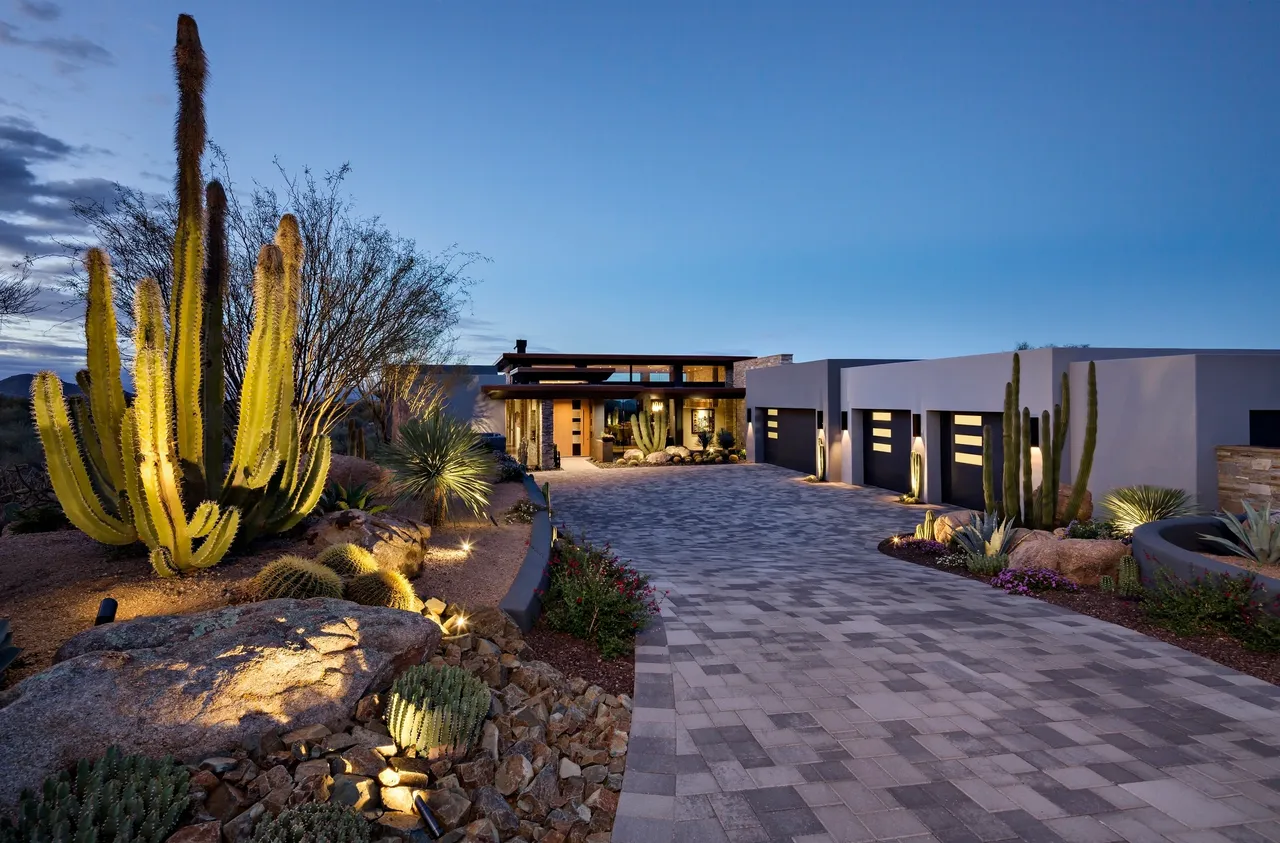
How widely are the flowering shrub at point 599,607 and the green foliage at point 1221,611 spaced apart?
5.47m

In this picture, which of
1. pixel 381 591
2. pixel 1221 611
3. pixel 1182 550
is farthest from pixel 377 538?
pixel 1182 550

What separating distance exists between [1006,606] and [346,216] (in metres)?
13.6

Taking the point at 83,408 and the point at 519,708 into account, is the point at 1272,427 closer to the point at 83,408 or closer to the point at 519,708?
the point at 519,708

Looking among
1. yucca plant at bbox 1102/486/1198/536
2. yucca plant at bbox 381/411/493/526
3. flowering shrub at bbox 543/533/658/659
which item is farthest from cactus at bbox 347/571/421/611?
yucca plant at bbox 1102/486/1198/536

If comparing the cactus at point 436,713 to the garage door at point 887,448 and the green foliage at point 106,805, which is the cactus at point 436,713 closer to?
the green foliage at point 106,805

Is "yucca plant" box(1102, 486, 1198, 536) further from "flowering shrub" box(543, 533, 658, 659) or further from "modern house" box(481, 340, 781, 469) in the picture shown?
"modern house" box(481, 340, 781, 469)

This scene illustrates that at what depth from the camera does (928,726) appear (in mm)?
4746

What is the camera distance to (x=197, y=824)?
312cm

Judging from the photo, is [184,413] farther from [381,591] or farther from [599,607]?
[599,607]

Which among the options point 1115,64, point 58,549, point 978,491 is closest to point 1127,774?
point 58,549

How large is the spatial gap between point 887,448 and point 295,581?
58.9 feet

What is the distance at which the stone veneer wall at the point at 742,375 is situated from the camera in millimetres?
29587

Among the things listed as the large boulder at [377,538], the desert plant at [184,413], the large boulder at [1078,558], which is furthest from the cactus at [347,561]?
the large boulder at [1078,558]

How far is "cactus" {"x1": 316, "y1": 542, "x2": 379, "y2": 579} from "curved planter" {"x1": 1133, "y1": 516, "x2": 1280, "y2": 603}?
865 centimetres
